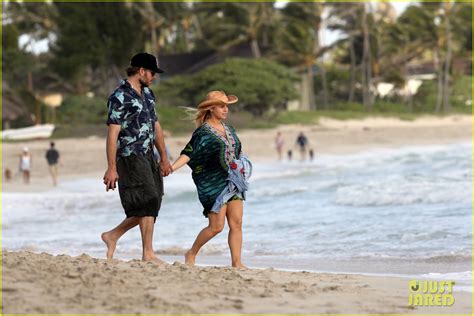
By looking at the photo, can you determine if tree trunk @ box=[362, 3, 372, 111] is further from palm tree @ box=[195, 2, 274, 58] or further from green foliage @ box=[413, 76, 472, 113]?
palm tree @ box=[195, 2, 274, 58]

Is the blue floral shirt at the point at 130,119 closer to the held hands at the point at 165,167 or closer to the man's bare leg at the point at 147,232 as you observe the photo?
the held hands at the point at 165,167

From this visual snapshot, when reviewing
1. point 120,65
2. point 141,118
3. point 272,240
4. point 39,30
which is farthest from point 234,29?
point 141,118

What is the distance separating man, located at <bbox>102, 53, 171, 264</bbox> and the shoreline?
475mm

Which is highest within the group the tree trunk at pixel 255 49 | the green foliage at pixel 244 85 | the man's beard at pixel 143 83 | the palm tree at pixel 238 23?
the palm tree at pixel 238 23

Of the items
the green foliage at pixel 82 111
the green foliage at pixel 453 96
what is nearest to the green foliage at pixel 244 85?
the green foliage at pixel 82 111

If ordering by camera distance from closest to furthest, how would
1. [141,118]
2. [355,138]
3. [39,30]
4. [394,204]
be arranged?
[141,118] < [394,204] < [355,138] < [39,30]

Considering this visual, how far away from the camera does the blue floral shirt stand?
20.9ft

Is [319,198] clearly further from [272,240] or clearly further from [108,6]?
[108,6]

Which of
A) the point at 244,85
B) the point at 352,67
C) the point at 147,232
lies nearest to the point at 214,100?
the point at 147,232

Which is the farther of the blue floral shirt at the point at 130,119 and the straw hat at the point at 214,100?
the straw hat at the point at 214,100

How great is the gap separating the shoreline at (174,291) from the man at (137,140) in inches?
18.7

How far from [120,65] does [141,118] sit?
1770 inches

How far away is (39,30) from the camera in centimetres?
6250

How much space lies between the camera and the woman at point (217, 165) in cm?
662
